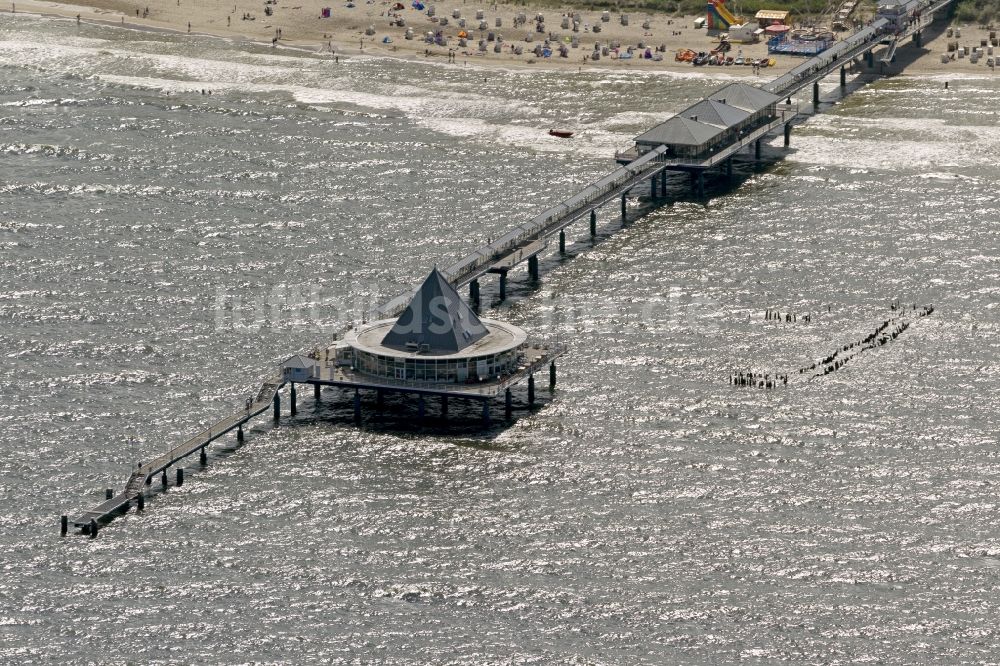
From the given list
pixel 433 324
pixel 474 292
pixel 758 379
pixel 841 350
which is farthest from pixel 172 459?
pixel 841 350

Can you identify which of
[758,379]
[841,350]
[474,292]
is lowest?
[758,379]

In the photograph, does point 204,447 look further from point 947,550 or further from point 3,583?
point 947,550

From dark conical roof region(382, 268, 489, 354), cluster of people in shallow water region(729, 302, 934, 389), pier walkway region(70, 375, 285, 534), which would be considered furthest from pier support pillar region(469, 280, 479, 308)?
pier walkway region(70, 375, 285, 534)

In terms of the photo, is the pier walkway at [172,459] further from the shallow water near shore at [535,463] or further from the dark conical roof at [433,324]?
the dark conical roof at [433,324]

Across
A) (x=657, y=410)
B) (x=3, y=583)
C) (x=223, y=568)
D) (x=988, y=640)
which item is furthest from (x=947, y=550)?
(x=3, y=583)

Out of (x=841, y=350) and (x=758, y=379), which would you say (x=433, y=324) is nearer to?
(x=758, y=379)

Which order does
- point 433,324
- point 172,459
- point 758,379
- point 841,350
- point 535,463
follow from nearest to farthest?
point 172,459, point 535,463, point 433,324, point 758,379, point 841,350

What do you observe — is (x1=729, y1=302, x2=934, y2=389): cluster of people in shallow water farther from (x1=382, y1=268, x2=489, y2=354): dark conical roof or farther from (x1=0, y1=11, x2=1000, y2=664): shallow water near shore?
(x1=382, y1=268, x2=489, y2=354): dark conical roof

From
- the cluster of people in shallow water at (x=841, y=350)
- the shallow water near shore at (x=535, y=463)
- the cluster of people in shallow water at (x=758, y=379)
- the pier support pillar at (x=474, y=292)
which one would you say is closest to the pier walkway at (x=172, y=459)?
the shallow water near shore at (x=535, y=463)
